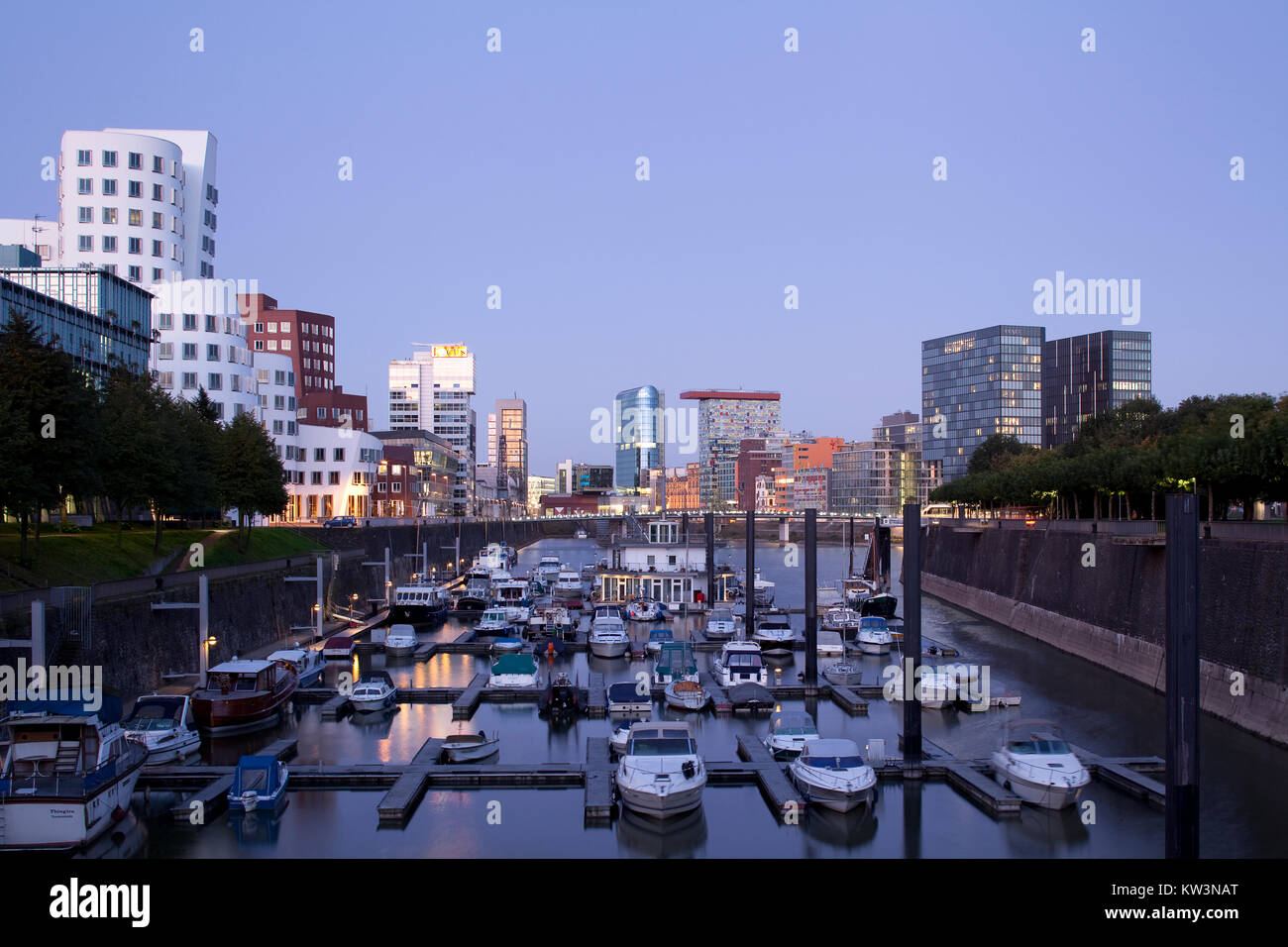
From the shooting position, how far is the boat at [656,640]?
41.5m

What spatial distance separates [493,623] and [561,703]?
723 inches

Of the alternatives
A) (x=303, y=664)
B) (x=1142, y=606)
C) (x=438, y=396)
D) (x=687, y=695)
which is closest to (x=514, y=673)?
(x=687, y=695)

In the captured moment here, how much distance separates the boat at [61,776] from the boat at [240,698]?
23.2 ft

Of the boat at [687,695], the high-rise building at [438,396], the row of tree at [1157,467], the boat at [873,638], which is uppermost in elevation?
the high-rise building at [438,396]

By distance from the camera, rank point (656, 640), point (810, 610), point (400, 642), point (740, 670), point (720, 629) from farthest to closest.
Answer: point (720, 629)
point (656, 640)
point (400, 642)
point (810, 610)
point (740, 670)

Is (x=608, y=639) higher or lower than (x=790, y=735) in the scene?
lower

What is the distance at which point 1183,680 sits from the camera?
1330cm

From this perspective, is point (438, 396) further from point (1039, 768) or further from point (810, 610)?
point (1039, 768)

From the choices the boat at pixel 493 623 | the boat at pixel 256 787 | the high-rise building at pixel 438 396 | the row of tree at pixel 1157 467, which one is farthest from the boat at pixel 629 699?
the high-rise building at pixel 438 396

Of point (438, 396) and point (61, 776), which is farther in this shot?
point (438, 396)

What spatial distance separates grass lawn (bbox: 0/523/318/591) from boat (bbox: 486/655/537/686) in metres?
13.1

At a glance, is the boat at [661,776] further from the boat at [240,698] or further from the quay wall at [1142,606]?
the quay wall at [1142,606]

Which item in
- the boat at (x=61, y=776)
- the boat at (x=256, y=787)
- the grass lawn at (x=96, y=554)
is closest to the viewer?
the boat at (x=61, y=776)
